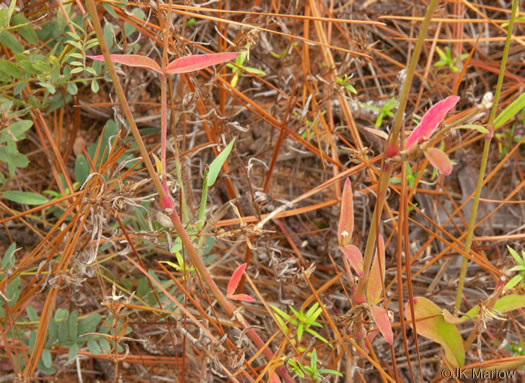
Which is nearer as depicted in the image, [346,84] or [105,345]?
[105,345]

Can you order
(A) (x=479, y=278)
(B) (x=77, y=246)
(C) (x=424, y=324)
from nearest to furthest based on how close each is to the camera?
(C) (x=424, y=324) → (B) (x=77, y=246) → (A) (x=479, y=278)

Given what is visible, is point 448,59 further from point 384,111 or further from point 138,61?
point 138,61

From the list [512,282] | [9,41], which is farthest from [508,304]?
[9,41]

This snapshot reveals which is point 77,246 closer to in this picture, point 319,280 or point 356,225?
point 319,280

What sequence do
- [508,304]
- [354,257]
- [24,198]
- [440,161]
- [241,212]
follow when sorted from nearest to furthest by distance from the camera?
[440,161], [354,257], [508,304], [24,198], [241,212]

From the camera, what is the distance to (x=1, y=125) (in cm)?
109

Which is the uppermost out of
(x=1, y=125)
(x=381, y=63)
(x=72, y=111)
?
(x=1, y=125)

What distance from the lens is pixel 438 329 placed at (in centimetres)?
102

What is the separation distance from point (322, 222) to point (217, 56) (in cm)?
84

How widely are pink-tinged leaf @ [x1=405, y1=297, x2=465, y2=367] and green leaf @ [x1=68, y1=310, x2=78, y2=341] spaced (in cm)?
73

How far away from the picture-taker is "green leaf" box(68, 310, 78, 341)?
1.12 m

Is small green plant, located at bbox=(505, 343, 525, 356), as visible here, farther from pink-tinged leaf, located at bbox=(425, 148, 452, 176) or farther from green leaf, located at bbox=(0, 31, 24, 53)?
green leaf, located at bbox=(0, 31, 24, 53)

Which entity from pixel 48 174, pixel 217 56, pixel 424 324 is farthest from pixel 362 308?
pixel 48 174

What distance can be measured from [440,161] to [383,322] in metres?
0.34
